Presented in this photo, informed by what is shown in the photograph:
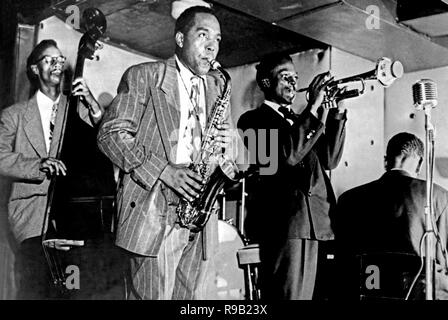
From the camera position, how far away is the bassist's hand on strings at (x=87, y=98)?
8.73 feet

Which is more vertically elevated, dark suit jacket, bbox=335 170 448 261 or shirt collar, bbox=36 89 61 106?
shirt collar, bbox=36 89 61 106

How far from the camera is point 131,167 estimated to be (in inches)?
107

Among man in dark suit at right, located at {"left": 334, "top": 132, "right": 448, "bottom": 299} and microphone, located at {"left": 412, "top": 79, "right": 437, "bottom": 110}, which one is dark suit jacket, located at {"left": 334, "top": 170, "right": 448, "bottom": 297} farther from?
microphone, located at {"left": 412, "top": 79, "right": 437, "bottom": 110}

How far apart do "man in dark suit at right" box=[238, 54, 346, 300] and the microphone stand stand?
0.52m

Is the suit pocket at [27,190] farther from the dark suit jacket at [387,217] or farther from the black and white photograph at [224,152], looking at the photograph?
the dark suit jacket at [387,217]

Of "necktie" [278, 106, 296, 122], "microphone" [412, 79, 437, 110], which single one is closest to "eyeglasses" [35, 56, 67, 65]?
"necktie" [278, 106, 296, 122]

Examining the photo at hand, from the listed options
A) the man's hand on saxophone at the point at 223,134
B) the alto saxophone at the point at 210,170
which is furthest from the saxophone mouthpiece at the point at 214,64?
the man's hand on saxophone at the point at 223,134

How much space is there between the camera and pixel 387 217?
3.37m

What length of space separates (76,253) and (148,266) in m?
0.29

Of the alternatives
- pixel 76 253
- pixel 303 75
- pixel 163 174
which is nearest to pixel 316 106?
pixel 303 75

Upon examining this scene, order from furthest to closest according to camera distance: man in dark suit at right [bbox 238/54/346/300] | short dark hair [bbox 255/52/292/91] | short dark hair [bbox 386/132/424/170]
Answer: short dark hair [bbox 386/132/424/170] < short dark hair [bbox 255/52/292/91] < man in dark suit at right [bbox 238/54/346/300]

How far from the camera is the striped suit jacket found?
2709mm

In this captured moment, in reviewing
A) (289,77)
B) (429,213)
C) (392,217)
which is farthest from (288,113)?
(429,213)

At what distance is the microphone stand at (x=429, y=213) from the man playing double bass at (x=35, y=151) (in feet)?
5.60
